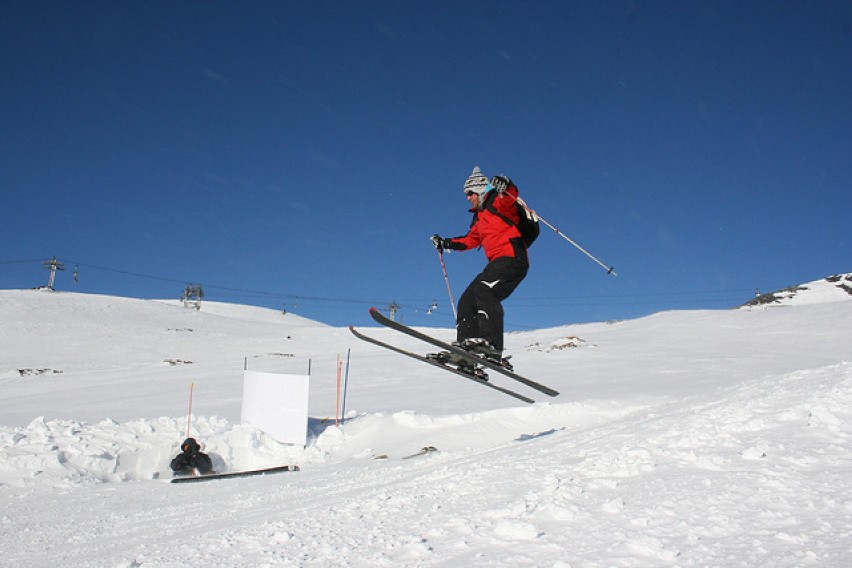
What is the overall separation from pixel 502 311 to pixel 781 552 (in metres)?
4.44

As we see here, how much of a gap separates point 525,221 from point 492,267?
26.6 inches

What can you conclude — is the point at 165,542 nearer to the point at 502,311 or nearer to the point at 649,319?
the point at 502,311

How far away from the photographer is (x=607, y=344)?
2298 cm

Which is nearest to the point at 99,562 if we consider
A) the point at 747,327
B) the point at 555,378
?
the point at 555,378

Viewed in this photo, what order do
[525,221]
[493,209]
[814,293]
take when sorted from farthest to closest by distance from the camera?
1. [814,293]
2. [525,221]
3. [493,209]

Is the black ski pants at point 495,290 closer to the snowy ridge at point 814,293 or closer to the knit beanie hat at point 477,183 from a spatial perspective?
the knit beanie hat at point 477,183

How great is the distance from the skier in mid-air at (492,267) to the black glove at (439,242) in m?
0.55

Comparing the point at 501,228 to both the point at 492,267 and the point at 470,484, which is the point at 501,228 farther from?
the point at 470,484

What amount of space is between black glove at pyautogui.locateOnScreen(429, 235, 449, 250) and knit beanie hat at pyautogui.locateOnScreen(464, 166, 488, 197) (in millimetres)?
725

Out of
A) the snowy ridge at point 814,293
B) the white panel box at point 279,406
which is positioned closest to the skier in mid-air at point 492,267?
the white panel box at point 279,406

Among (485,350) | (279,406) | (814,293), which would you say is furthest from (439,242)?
(814,293)

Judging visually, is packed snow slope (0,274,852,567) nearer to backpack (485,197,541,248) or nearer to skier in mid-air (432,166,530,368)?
skier in mid-air (432,166,530,368)

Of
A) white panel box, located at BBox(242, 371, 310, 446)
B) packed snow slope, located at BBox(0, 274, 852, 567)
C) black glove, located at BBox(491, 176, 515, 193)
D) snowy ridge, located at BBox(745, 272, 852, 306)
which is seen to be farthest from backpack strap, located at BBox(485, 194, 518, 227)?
snowy ridge, located at BBox(745, 272, 852, 306)

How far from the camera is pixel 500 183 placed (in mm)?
6367
